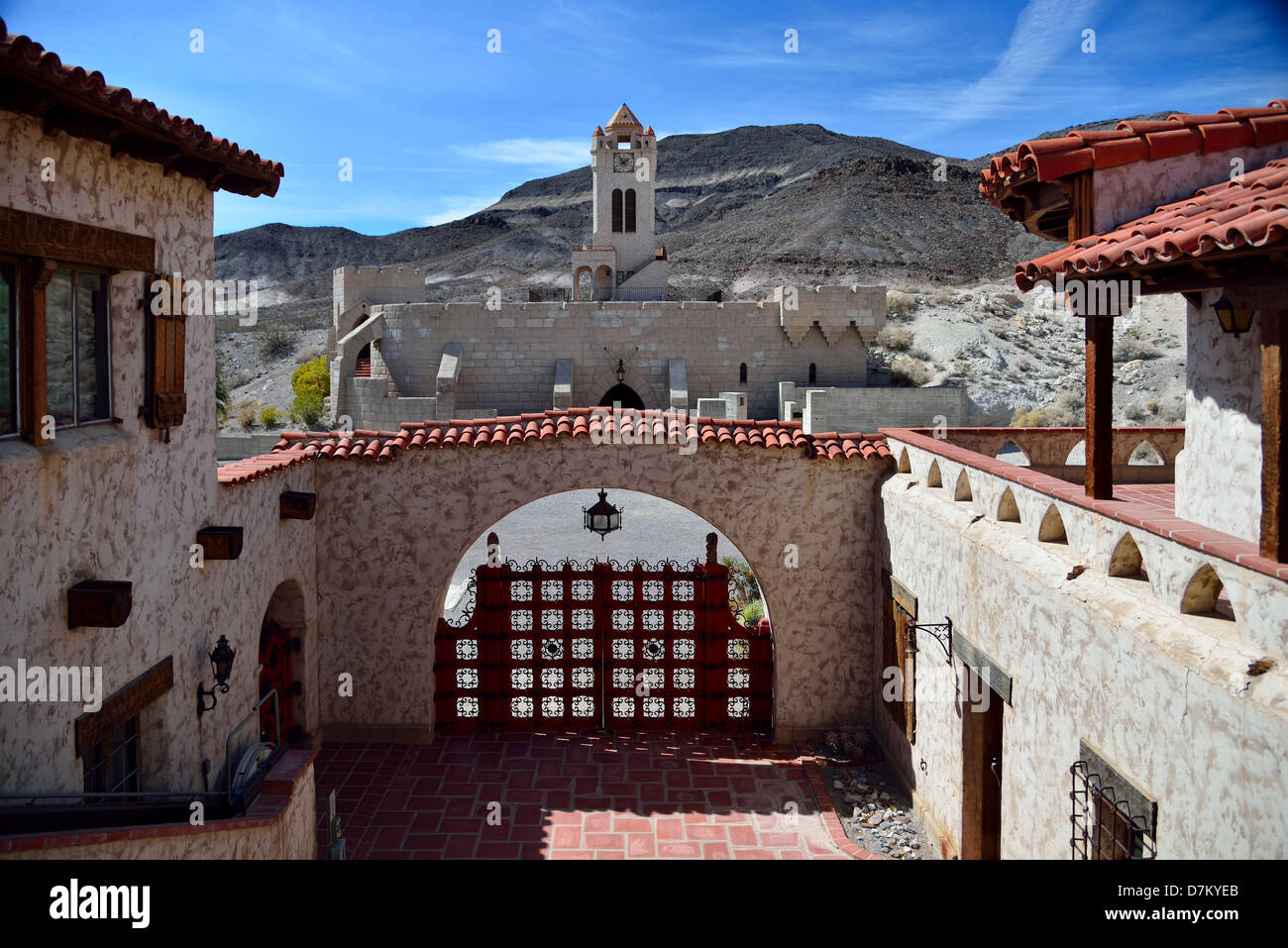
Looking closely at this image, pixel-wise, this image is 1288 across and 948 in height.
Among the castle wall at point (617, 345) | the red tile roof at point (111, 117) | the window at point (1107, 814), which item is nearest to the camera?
the red tile roof at point (111, 117)

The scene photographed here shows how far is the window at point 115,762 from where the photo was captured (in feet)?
20.9

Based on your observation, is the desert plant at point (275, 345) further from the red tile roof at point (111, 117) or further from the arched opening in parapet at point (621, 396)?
the red tile roof at point (111, 117)

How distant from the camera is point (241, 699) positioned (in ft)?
29.0

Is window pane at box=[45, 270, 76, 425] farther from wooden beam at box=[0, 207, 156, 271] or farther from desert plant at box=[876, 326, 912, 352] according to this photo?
desert plant at box=[876, 326, 912, 352]

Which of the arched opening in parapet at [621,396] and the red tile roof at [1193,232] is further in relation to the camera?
the arched opening in parapet at [621,396]

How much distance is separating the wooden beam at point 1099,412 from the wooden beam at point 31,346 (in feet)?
21.0

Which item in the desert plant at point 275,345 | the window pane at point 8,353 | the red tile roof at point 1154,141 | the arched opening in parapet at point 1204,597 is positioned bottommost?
the arched opening in parapet at point 1204,597

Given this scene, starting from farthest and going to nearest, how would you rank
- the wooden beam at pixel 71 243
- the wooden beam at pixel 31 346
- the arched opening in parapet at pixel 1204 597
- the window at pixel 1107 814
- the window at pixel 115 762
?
the window at pixel 115 762 → the wooden beam at pixel 31 346 → the wooden beam at pixel 71 243 → the window at pixel 1107 814 → the arched opening in parapet at pixel 1204 597

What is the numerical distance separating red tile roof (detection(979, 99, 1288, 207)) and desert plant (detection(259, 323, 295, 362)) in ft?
184

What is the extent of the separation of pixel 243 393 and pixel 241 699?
44318 millimetres

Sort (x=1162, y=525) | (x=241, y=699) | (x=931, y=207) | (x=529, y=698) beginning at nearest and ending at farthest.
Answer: (x=1162, y=525) < (x=241, y=699) < (x=529, y=698) < (x=931, y=207)

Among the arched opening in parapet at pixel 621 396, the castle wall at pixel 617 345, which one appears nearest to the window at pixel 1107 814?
A: the castle wall at pixel 617 345
